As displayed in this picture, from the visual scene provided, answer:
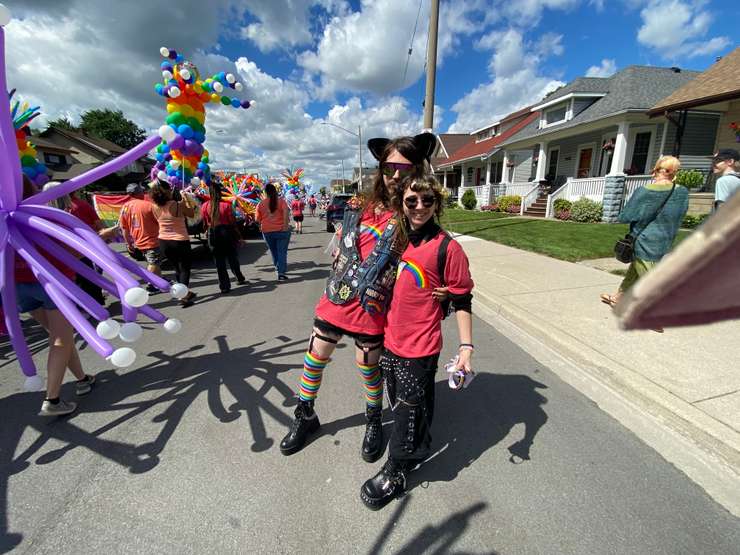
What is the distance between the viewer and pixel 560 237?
969cm

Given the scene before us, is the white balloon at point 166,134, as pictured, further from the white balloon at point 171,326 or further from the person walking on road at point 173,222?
the person walking on road at point 173,222

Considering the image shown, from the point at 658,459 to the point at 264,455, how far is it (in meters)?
2.43

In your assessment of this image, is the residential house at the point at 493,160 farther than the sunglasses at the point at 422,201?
Yes

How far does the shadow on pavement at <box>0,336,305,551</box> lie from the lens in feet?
7.50

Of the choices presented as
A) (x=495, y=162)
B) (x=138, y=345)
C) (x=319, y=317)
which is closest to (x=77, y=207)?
(x=138, y=345)

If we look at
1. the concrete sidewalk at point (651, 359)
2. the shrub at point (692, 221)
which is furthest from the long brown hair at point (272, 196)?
the shrub at point (692, 221)

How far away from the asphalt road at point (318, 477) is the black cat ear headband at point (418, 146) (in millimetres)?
1814

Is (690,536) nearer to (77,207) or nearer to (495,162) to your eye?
(77,207)

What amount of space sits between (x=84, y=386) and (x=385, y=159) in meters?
3.05

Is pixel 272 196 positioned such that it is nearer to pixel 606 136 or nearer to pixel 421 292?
pixel 421 292

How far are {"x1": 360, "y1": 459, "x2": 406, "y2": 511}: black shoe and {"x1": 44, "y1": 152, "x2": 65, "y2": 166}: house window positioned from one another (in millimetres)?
40693

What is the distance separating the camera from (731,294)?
0.54 metres

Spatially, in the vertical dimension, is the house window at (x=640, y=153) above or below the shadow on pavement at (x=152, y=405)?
above

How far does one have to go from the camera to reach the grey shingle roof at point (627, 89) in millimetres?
13305
